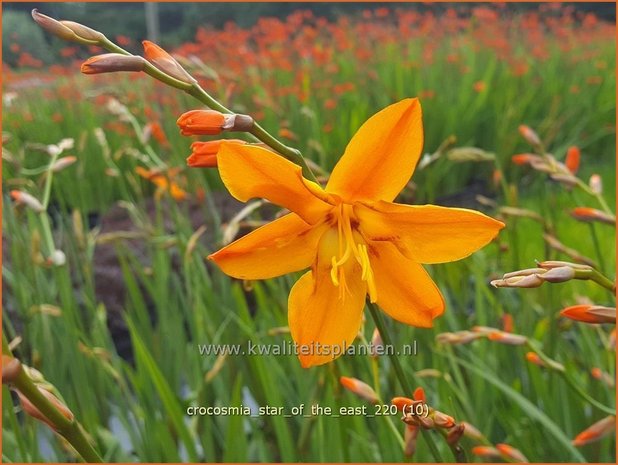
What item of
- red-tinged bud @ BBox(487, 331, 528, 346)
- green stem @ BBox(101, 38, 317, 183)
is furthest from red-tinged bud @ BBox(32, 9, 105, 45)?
red-tinged bud @ BBox(487, 331, 528, 346)

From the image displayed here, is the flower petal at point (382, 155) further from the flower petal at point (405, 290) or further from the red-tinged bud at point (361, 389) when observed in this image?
the red-tinged bud at point (361, 389)

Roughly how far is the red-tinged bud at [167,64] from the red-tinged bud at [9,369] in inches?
7.1

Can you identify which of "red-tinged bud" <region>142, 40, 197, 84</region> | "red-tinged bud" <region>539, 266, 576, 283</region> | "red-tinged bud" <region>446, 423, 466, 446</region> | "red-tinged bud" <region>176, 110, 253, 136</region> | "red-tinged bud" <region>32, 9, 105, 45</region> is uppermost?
"red-tinged bud" <region>32, 9, 105, 45</region>

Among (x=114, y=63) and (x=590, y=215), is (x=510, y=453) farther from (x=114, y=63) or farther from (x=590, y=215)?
(x=114, y=63)

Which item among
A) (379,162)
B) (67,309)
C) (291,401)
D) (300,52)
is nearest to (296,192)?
(379,162)

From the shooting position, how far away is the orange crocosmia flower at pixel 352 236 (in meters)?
0.36

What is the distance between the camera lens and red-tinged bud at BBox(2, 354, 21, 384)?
265 millimetres

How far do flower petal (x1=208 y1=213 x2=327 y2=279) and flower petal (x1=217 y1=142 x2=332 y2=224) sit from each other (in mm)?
11

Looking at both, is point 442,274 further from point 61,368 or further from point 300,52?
point 300,52

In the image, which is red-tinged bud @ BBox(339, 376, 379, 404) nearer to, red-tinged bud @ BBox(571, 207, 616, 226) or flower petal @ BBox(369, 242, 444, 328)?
flower petal @ BBox(369, 242, 444, 328)

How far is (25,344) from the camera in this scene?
126 cm

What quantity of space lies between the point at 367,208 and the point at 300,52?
3.43 metres

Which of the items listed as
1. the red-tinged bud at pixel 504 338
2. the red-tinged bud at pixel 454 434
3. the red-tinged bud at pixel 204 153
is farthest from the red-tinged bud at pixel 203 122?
the red-tinged bud at pixel 504 338

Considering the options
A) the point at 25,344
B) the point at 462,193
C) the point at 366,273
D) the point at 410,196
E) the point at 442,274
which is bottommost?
the point at 462,193
